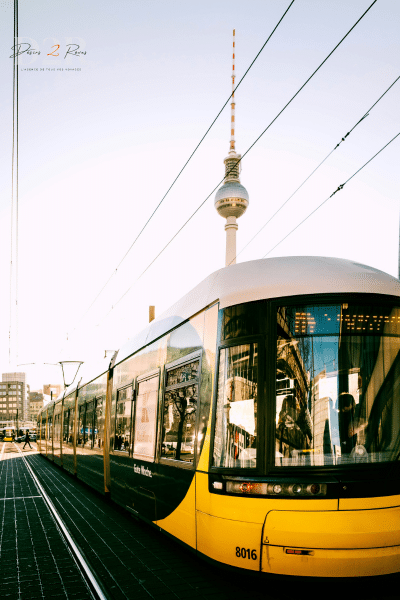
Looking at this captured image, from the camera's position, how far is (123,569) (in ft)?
17.7

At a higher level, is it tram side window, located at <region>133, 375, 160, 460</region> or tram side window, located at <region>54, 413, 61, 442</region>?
tram side window, located at <region>133, 375, 160, 460</region>

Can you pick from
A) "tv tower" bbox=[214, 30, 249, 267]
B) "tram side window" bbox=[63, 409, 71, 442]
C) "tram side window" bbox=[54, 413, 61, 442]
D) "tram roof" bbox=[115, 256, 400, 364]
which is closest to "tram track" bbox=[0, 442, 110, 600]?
"tram roof" bbox=[115, 256, 400, 364]

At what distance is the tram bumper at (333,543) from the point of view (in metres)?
3.92

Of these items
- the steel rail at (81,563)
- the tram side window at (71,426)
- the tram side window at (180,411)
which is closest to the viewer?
the steel rail at (81,563)

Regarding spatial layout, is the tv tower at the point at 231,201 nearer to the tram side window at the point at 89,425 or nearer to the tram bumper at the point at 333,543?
the tram side window at the point at 89,425

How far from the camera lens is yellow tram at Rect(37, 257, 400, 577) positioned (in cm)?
402

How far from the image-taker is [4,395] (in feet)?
516

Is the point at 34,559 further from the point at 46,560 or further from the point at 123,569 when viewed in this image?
the point at 123,569

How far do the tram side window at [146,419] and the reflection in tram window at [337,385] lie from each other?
8.55 ft

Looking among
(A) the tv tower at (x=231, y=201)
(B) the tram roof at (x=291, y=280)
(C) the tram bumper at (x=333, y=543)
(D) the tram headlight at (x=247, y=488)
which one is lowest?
(C) the tram bumper at (x=333, y=543)

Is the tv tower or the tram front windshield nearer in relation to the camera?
the tram front windshield

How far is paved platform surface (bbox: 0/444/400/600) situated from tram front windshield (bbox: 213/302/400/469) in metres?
0.95

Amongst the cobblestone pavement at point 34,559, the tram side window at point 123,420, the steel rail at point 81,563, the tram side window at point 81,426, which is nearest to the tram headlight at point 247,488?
the steel rail at point 81,563

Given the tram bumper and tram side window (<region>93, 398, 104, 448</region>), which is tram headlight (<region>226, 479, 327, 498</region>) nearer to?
the tram bumper
